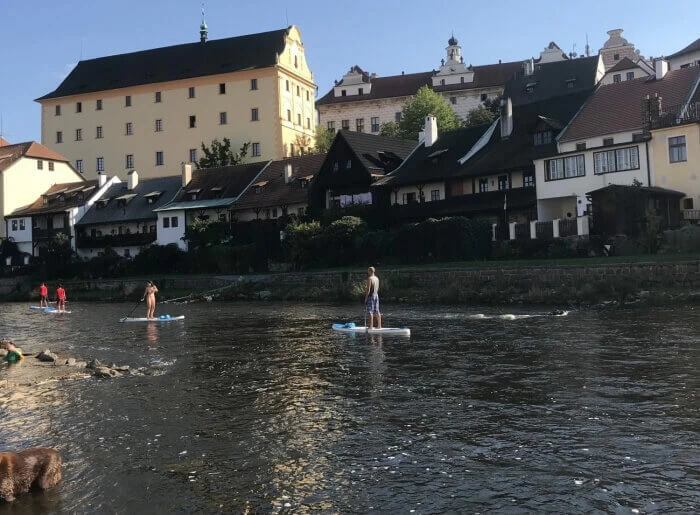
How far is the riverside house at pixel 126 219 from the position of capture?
80375mm

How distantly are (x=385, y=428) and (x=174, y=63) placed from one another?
100850 millimetres

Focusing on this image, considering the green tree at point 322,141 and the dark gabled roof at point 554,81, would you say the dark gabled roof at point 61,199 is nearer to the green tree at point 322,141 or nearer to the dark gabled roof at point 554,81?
the green tree at point 322,141

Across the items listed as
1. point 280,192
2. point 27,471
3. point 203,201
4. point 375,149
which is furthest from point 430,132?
point 27,471

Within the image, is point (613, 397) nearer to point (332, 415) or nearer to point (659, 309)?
point (332, 415)

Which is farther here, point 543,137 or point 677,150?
point 543,137

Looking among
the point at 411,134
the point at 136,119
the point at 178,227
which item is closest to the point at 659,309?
the point at 178,227

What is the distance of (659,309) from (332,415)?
22953 mm

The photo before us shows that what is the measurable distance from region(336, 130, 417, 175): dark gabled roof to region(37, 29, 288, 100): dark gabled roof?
3165cm

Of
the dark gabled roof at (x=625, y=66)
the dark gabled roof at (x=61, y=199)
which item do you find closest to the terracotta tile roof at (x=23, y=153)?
the dark gabled roof at (x=61, y=199)

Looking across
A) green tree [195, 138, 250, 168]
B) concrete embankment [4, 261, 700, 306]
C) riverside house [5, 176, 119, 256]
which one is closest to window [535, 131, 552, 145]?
concrete embankment [4, 261, 700, 306]

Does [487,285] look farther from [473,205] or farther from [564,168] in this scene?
[473,205]

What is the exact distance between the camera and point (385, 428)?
12.2 metres

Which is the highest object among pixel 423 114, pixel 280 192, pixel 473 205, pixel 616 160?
pixel 423 114

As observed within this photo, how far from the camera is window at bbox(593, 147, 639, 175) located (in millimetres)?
49062
